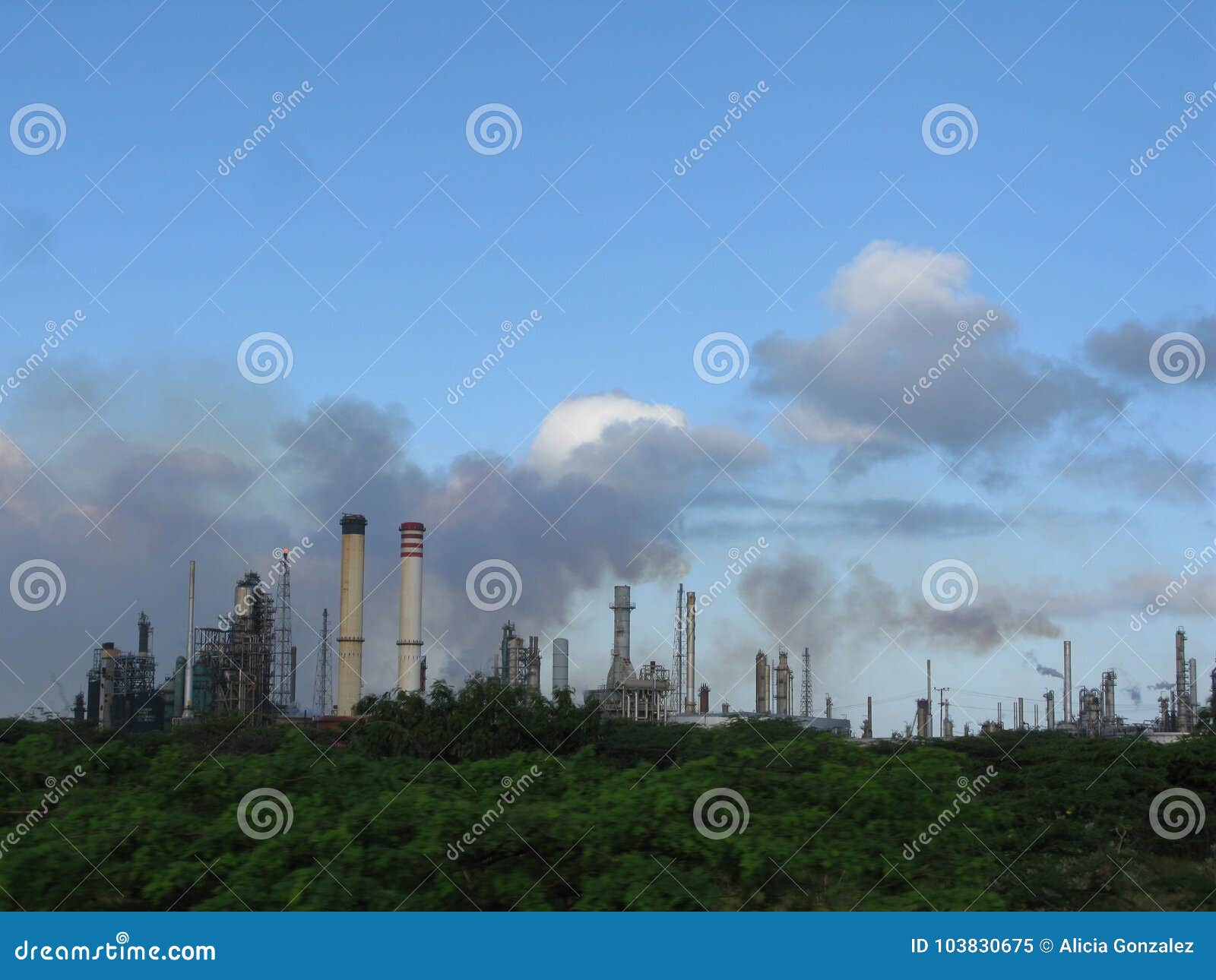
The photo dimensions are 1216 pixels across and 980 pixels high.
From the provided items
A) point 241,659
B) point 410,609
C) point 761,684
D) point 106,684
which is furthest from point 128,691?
point 761,684

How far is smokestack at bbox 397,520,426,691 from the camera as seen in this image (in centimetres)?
5612

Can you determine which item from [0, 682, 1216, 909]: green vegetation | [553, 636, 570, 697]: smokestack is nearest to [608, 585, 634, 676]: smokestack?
[553, 636, 570, 697]: smokestack

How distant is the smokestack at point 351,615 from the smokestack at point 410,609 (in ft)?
7.59

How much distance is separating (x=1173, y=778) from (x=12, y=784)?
22760mm

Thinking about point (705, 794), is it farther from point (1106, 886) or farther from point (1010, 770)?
point (1010, 770)

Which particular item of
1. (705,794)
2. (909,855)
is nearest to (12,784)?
(705,794)

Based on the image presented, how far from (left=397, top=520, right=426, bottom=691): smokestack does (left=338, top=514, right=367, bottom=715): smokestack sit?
2314mm

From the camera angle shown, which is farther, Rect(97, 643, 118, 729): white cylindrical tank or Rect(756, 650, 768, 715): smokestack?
Rect(756, 650, 768, 715): smokestack

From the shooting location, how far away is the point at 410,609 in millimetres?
56219

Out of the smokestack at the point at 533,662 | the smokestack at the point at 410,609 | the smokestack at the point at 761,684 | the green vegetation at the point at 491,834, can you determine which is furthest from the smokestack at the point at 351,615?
the green vegetation at the point at 491,834

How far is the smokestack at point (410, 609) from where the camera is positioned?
5612 centimetres

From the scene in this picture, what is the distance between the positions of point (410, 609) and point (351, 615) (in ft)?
10.5

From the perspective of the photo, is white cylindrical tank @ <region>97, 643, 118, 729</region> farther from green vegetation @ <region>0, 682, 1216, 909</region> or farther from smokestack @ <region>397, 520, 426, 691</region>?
green vegetation @ <region>0, 682, 1216, 909</region>

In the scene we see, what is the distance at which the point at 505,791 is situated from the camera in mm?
6797
